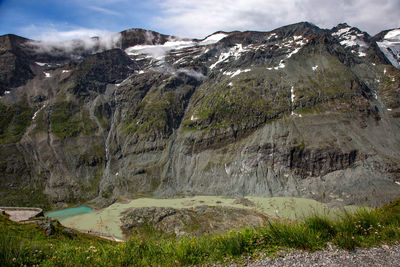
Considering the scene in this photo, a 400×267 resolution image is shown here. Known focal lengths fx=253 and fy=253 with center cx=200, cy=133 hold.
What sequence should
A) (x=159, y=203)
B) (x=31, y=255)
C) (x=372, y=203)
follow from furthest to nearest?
(x=159, y=203) < (x=372, y=203) < (x=31, y=255)

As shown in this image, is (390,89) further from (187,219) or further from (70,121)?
(70,121)

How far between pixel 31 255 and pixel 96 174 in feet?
405

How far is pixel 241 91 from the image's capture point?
142000mm

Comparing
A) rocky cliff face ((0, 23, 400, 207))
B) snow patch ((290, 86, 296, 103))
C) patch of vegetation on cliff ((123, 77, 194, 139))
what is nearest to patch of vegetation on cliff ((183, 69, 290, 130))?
rocky cliff face ((0, 23, 400, 207))

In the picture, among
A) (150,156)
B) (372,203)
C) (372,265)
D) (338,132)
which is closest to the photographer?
(372,265)

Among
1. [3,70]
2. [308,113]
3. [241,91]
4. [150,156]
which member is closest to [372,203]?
[308,113]

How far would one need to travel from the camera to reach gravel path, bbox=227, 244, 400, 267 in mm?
6840

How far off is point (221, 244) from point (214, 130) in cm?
11888

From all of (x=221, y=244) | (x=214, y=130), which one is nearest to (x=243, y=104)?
(x=214, y=130)

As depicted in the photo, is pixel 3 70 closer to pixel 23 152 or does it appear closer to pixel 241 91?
pixel 23 152

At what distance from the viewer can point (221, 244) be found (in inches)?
321

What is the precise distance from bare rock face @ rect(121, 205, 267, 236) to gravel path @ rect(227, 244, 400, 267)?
181 ft

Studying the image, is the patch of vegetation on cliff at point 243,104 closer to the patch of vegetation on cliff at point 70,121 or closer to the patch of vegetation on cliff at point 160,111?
the patch of vegetation on cliff at point 160,111

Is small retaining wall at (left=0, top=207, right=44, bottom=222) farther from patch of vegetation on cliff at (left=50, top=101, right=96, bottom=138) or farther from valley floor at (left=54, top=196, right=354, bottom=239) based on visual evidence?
patch of vegetation on cliff at (left=50, top=101, right=96, bottom=138)
